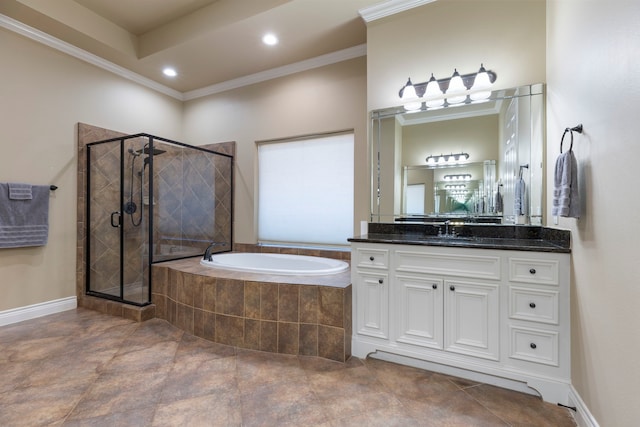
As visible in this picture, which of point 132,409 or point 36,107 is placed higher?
point 36,107

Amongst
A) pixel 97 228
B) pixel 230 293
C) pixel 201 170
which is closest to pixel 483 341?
pixel 230 293

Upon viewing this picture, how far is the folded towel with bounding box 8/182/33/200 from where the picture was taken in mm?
2816

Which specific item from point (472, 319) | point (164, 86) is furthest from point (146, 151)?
point (472, 319)

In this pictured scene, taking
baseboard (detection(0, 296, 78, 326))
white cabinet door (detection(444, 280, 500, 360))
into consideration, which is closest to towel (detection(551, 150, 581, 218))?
white cabinet door (detection(444, 280, 500, 360))

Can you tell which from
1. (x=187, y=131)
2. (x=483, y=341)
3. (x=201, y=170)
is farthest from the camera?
(x=187, y=131)

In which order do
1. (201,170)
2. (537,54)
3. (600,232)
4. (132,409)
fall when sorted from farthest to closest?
(201,170)
(537,54)
(132,409)
(600,232)

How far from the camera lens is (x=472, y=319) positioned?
1936 millimetres

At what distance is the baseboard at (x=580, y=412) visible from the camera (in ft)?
4.73

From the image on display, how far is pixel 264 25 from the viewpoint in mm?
2881

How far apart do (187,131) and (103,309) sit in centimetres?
261

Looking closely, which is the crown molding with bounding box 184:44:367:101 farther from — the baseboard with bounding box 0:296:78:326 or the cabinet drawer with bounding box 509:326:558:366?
the baseboard with bounding box 0:296:78:326

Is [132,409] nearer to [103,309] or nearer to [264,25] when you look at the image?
[103,309]

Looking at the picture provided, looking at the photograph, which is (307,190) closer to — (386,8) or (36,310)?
(386,8)

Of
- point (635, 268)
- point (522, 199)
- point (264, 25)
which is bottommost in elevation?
point (635, 268)
